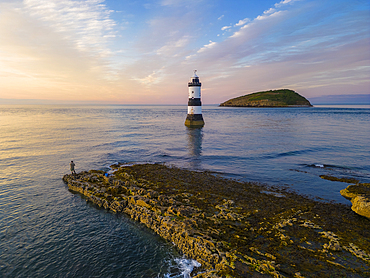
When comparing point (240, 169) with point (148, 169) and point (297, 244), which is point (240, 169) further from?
point (297, 244)

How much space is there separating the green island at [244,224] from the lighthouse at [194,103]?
37.6 metres

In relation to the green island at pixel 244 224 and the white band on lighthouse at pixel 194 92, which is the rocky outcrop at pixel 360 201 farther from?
the white band on lighthouse at pixel 194 92

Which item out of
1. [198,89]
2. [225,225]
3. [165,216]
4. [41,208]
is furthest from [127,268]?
[198,89]

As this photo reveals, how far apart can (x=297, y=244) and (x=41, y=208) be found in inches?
686

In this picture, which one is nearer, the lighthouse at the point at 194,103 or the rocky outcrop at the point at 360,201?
the rocky outcrop at the point at 360,201

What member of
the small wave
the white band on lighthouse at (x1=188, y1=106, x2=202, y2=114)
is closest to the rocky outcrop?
the small wave

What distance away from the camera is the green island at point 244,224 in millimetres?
8697

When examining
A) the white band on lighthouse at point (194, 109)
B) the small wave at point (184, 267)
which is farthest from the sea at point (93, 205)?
the white band on lighthouse at point (194, 109)

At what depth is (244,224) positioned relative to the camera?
1173 centimetres

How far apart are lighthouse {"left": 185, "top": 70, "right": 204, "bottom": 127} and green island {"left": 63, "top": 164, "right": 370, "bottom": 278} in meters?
37.6

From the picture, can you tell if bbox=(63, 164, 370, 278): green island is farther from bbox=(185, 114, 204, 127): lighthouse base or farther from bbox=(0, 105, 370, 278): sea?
bbox=(185, 114, 204, 127): lighthouse base

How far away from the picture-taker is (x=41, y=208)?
15.0 m

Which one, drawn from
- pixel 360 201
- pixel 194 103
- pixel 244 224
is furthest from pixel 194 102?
pixel 244 224

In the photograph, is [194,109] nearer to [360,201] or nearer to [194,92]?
[194,92]
